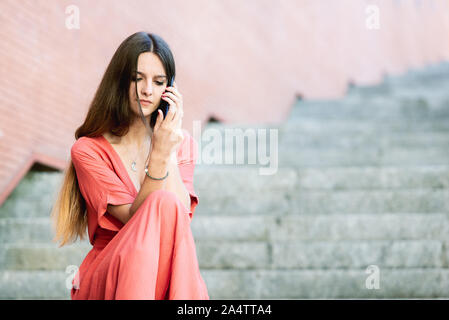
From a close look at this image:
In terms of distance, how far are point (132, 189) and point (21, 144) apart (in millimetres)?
1786

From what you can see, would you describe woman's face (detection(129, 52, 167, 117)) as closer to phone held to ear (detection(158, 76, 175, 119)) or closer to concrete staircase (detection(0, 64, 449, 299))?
phone held to ear (detection(158, 76, 175, 119))

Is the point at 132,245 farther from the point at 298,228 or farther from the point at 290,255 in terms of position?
the point at 298,228

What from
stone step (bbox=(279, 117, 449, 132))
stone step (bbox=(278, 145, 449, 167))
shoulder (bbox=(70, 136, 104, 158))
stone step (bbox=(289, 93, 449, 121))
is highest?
stone step (bbox=(289, 93, 449, 121))

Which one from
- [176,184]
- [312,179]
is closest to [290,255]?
[312,179]

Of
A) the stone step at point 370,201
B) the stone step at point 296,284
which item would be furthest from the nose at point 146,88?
the stone step at point 370,201

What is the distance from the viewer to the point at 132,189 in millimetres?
1912

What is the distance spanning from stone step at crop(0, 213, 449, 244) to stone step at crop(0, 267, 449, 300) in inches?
9.9

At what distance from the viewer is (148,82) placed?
193 centimetres

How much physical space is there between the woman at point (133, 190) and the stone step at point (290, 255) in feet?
2.72

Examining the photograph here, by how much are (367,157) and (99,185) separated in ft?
8.88

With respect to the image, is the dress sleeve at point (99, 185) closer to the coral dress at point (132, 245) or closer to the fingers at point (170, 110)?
the coral dress at point (132, 245)

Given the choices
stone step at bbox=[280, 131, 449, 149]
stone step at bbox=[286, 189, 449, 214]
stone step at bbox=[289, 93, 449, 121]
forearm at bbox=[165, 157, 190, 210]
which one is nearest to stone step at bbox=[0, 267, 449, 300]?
stone step at bbox=[286, 189, 449, 214]

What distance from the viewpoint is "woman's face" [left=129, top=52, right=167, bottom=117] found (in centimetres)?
192
